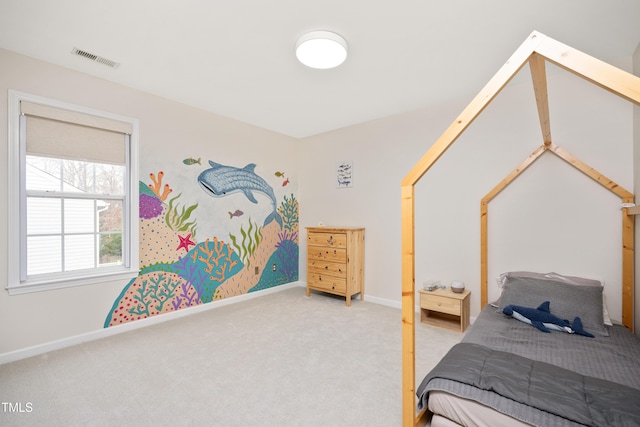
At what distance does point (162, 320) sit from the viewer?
10.6 feet

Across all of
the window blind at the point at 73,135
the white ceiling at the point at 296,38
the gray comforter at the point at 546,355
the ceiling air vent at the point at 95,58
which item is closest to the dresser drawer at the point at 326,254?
the gray comforter at the point at 546,355

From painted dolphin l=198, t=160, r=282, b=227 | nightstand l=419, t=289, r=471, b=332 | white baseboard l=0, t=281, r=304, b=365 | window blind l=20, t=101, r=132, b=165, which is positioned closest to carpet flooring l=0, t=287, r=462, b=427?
white baseboard l=0, t=281, r=304, b=365

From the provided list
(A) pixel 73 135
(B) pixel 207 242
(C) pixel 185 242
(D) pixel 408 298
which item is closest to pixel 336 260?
(B) pixel 207 242

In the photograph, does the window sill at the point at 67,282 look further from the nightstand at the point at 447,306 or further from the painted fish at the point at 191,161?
the nightstand at the point at 447,306

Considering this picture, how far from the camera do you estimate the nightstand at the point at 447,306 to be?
292 centimetres

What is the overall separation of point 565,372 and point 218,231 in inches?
139

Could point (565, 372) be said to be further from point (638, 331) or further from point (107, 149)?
point (107, 149)

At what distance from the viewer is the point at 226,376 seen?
215 cm

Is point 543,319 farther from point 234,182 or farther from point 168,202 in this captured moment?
point 168,202

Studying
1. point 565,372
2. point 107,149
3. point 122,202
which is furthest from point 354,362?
point 107,149

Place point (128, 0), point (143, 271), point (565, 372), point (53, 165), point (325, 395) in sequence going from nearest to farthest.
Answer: point (565, 372)
point (128, 0)
point (325, 395)
point (53, 165)
point (143, 271)

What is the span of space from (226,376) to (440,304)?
215 centimetres

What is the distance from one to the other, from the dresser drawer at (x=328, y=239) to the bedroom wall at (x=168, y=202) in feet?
2.26

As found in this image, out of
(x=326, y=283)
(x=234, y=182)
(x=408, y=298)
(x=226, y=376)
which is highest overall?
(x=234, y=182)
